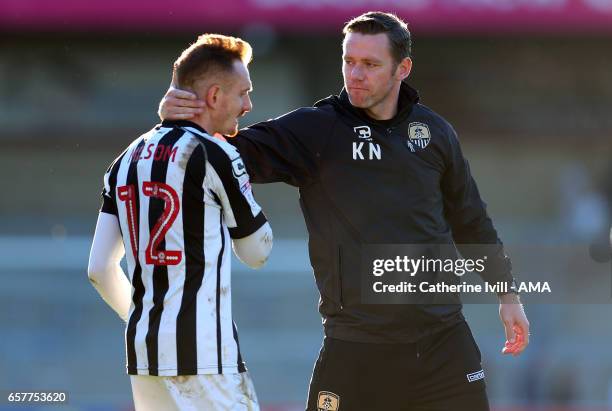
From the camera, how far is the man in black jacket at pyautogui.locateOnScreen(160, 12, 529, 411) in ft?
12.2

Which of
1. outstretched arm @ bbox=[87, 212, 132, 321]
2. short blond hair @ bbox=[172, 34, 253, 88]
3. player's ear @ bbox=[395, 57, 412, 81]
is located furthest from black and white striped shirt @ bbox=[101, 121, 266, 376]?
player's ear @ bbox=[395, 57, 412, 81]

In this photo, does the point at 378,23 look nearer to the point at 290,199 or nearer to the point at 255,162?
the point at 255,162

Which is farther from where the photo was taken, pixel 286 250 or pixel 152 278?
pixel 286 250

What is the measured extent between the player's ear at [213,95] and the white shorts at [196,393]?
31.9 inches

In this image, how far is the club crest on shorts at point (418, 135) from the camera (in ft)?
12.7

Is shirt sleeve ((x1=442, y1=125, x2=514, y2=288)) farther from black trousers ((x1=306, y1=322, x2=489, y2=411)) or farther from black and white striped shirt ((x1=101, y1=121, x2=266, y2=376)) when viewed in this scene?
black and white striped shirt ((x1=101, y1=121, x2=266, y2=376))

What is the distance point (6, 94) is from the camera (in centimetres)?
1438

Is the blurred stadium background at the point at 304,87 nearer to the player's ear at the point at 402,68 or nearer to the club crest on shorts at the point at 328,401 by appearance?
the player's ear at the point at 402,68

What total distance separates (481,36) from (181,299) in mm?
11446

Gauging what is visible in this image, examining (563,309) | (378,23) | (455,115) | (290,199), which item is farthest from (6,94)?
(378,23)

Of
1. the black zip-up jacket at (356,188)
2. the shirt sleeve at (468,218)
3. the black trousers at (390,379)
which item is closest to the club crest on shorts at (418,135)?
the black zip-up jacket at (356,188)

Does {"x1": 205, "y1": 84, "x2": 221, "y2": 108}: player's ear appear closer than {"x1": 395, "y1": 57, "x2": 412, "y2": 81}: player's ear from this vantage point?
Yes

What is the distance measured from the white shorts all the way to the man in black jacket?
769mm

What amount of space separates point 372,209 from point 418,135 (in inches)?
14.3
